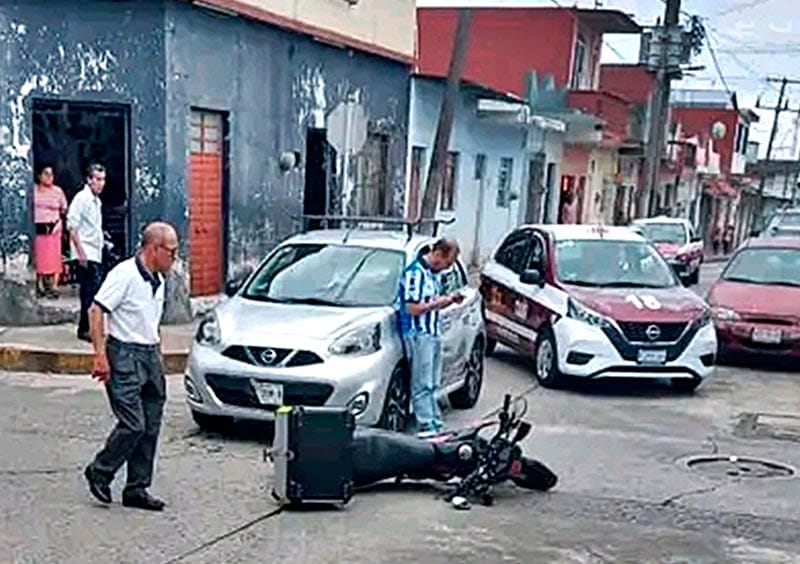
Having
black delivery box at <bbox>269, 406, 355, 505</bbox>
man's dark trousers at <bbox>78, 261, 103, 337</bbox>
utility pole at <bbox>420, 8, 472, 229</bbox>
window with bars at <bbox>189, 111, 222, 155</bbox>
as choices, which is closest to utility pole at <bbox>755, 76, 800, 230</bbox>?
utility pole at <bbox>420, 8, 472, 229</bbox>

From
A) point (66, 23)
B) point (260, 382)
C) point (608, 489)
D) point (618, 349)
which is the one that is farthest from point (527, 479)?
point (66, 23)

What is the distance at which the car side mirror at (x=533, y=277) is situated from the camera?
13.2m

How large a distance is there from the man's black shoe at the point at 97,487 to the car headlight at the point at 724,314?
9.49 meters

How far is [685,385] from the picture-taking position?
43.5ft

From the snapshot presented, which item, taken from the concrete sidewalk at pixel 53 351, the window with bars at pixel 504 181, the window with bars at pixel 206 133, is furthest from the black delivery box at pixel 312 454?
the window with bars at pixel 504 181

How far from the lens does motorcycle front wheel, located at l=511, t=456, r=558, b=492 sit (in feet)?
26.7

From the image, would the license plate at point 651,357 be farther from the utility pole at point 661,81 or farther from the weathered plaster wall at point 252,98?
the utility pole at point 661,81

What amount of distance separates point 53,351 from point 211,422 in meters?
3.21

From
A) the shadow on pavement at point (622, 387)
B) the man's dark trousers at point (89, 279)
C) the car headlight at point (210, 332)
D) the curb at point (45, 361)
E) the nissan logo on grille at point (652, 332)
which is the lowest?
the shadow on pavement at point (622, 387)

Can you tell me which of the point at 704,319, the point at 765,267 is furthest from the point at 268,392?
the point at 765,267

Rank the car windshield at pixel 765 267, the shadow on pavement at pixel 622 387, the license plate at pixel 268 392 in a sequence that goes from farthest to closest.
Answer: the car windshield at pixel 765 267 < the shadow on pavement at pixel 622 387 < the license plate at pixel 268 392

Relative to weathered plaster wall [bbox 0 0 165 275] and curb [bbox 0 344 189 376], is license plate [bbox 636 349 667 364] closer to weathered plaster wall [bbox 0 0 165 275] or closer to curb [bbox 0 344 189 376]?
curb [bbox 0 344 189 376]

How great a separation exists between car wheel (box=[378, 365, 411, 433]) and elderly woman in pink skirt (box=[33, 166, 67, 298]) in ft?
20.5

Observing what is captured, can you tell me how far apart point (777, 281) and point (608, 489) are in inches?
315
